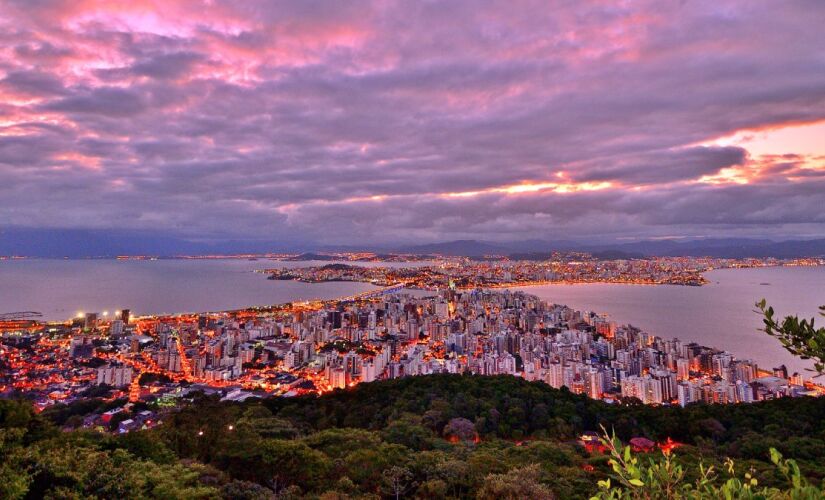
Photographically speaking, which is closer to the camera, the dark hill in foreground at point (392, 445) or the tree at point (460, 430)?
the dark hill in foreground at point (392, 445)

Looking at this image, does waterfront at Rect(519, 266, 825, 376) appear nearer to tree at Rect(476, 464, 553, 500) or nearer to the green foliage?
tree at Rect(476, 464, 553, 500)

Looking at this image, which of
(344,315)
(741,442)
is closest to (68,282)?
(344,315)

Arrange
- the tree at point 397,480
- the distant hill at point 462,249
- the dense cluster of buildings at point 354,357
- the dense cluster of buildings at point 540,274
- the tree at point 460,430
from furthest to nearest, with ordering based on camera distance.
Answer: the distant hill at point 462,249 < the dense cluster of buildings at point 540,274 < the dense cluster of buildings at point 354,357 < the tree at point 460,430 < the tree at point 397,480

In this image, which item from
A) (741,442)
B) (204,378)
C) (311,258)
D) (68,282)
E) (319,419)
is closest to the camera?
(741,442)

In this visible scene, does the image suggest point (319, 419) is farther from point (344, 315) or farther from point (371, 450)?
point (344, 315)

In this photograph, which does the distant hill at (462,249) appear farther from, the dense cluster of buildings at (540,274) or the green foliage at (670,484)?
the green foliage at (670,484)

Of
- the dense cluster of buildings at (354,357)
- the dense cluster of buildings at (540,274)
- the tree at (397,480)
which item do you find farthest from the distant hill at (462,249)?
the tree at (397,480)
